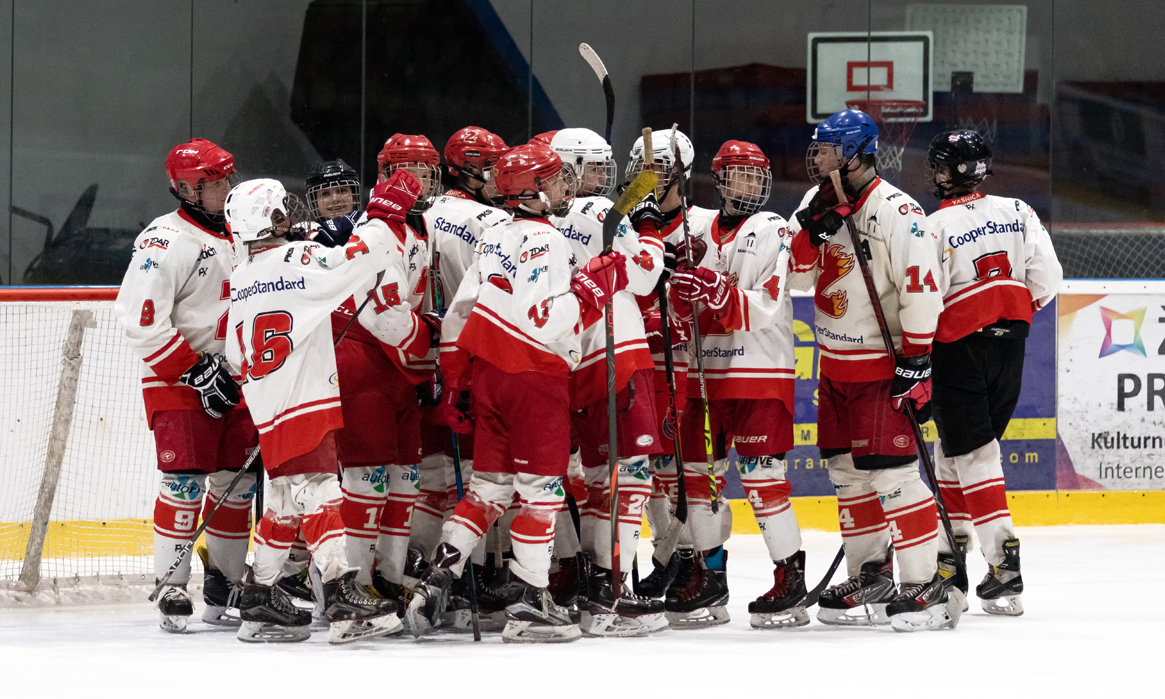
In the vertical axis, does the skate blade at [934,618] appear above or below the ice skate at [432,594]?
below

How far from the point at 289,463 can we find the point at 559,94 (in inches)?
164

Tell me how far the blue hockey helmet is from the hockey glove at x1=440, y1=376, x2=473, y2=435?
1.16 metres

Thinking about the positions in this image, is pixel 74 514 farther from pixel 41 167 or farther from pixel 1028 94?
pixel 1028 94

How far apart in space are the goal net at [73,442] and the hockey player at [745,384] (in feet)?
6.50

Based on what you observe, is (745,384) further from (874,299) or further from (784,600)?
(784,600)

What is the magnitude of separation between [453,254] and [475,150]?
1.06 ft

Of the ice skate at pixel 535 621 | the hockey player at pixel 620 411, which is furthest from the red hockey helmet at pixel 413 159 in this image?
the ice skate at pixel 535 621

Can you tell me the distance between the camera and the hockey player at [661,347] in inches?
151

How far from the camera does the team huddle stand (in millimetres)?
3408

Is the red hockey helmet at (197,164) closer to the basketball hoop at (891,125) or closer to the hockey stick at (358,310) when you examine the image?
the hockey stick at (358,310)

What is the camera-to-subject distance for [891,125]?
7312 millimetres

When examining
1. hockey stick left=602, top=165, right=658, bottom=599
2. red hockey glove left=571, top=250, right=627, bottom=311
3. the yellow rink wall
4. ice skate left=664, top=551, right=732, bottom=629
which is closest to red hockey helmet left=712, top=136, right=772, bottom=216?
hockey stick left=602, top=165, right=658, bottom=599

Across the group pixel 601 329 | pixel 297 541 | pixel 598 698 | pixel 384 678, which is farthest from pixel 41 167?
pixel 598 698

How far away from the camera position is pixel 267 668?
3084 millimetres
